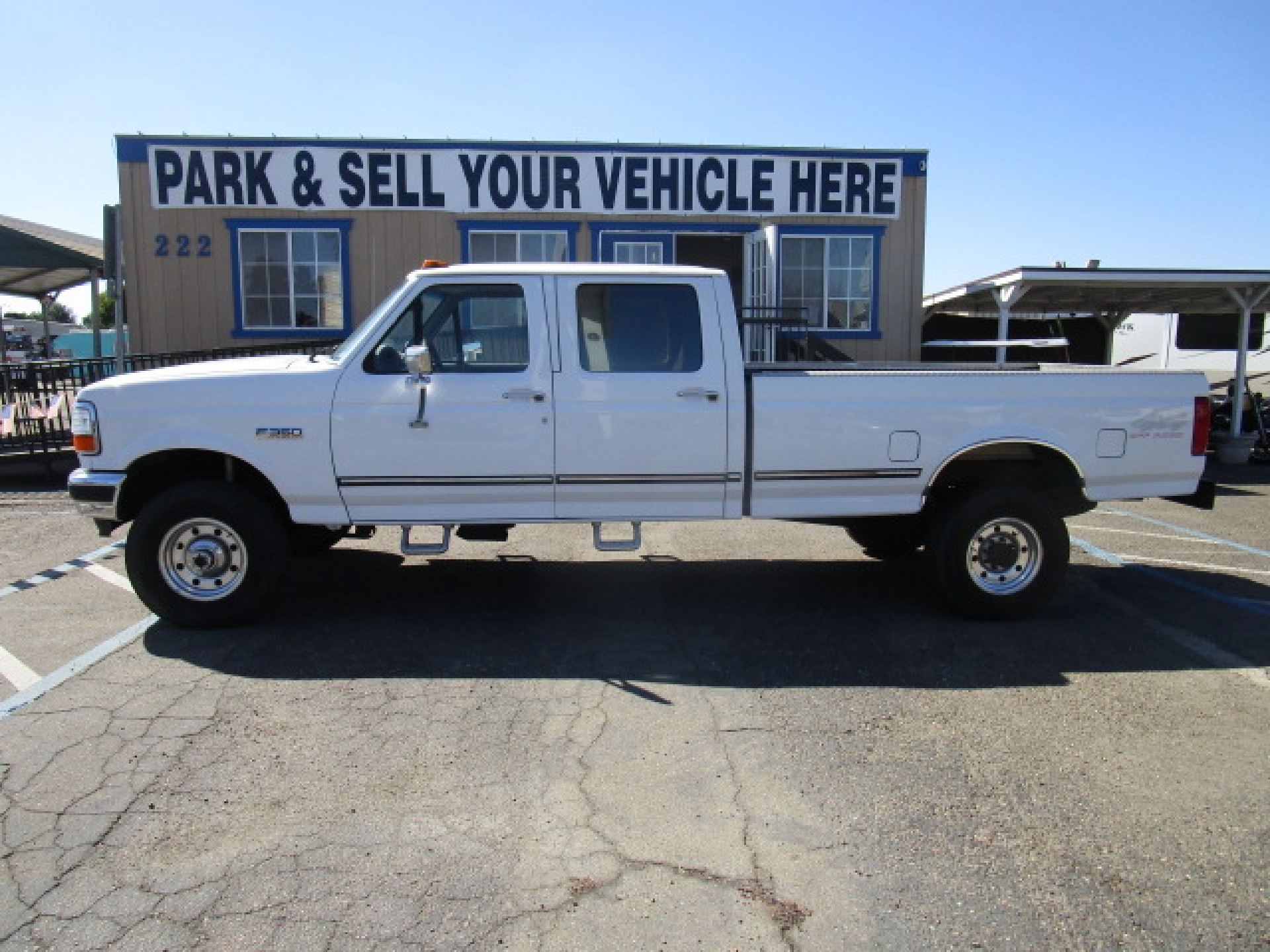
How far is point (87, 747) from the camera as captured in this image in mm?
3834

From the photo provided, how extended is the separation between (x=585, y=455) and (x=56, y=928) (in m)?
3.31

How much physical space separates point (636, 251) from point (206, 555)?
401 inches

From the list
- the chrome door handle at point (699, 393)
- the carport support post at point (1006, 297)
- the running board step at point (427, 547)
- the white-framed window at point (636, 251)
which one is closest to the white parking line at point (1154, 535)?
the chrome door handle at point (699, 393)

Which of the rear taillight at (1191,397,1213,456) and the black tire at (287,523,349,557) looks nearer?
the rear taillight at (1191,397,1213,456)

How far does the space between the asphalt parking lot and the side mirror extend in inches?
61.2

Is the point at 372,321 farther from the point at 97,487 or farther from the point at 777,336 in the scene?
the point at 777,336

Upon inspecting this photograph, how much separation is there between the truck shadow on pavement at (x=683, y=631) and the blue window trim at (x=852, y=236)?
808cm

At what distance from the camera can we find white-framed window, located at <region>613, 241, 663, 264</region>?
46.5 ft

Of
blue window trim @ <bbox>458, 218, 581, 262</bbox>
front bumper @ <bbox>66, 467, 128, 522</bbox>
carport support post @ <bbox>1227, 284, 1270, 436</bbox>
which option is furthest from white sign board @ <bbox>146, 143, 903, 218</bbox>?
front bumper @ <bbox>66, 467, 128, 522</bbox>

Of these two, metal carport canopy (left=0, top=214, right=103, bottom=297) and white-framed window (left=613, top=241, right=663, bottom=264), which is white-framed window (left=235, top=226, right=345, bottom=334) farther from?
white-framed window (left=613, top=241, right=663, bottom=264)

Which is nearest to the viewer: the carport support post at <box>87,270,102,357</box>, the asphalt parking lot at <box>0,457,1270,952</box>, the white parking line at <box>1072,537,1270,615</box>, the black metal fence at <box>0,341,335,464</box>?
the asphalt parking lot at <box>0,457,1270,952</box>

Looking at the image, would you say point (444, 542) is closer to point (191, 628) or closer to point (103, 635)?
point (191, 628)

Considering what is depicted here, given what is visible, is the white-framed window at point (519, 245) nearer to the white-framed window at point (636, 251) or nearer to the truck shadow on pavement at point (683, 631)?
the white-framed window at point (636, 251)

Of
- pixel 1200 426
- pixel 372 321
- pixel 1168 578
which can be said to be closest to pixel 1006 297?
pixel 1168 578
